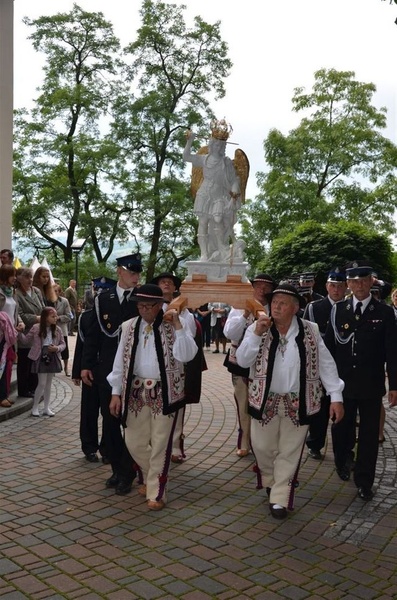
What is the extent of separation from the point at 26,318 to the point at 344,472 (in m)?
5.53

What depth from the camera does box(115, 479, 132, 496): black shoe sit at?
5838 millimetres

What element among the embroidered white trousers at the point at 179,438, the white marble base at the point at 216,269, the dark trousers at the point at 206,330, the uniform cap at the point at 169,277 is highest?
the white marble base at the point at 216,269

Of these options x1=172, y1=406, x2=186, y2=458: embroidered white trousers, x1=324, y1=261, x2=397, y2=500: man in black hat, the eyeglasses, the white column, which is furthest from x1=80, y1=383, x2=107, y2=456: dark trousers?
the white column

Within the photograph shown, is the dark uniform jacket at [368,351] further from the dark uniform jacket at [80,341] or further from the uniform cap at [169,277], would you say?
the dark uniform jacket at [80,341]

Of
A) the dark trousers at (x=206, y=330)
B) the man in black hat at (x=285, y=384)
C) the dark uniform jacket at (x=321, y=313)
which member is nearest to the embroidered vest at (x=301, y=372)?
the man in black hat at (x=285, y=384)

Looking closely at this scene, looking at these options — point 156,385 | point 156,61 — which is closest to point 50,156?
point 156,61

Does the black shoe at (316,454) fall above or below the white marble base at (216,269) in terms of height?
below

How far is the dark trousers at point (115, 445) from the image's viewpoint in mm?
5934

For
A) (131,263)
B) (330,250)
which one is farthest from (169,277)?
(330,250)

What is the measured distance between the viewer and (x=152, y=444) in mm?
5566

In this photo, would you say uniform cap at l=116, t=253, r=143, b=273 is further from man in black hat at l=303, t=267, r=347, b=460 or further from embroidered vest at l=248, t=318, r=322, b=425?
man in black hat at l=303, t=267, r=347, b=460

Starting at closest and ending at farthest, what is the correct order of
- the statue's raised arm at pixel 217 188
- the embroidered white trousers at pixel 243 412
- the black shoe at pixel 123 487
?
the black shoe at pixel 123 487, the embroidered white trousers at pixel 243 412, the statue's raised arm at pixel 217 188

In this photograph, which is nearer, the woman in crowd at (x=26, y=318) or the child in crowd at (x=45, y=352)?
the child in crowd at (x=45, y=352)

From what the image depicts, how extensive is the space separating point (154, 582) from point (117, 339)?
2661 millimetres
